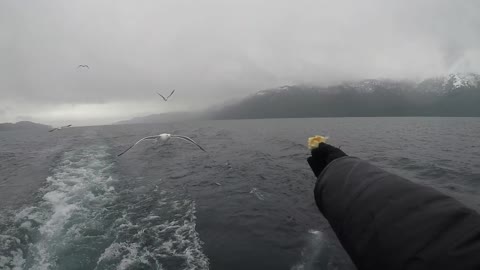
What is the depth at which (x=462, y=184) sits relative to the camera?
17.6 metres

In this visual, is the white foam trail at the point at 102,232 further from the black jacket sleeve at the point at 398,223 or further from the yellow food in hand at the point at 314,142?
the black jacket sleeve at the point at 398,223

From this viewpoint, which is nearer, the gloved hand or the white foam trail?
the gloved hand

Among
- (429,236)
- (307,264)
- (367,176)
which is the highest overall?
(367,176)

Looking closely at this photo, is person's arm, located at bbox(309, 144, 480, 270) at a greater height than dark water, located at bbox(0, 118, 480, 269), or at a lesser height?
greater

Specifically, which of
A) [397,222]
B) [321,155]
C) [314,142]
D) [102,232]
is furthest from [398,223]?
[102,232]

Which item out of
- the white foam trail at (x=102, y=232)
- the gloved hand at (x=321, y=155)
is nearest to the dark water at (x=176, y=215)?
the white foam trail at (x=102, y=232)

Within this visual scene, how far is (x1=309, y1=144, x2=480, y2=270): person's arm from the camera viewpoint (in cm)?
190

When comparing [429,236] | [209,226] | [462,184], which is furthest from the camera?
[462,184]

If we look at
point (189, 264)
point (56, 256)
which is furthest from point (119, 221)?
point (189, 264)

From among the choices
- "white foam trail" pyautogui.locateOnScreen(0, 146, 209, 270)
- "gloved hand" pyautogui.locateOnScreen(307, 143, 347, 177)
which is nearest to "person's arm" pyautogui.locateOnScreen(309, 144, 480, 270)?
"gloved hand" pyautogui.locateOnScreen(307, 143, 347, 177)

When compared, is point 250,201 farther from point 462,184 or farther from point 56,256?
point 462,184

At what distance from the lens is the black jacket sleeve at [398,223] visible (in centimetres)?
189

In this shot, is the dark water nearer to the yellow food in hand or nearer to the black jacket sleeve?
the yellow food in hand

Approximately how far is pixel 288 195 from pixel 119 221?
29.0 feet
